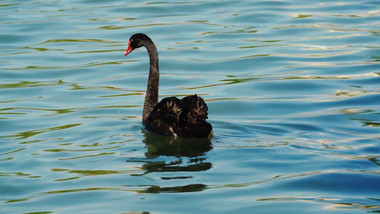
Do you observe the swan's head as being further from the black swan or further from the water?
the black swan

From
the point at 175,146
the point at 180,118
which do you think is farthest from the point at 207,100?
the point at 175,146

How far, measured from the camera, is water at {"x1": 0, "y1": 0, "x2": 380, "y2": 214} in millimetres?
7816

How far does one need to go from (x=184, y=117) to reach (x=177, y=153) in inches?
19.4

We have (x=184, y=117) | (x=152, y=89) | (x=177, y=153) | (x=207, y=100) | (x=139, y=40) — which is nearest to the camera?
(x=177, y=153)

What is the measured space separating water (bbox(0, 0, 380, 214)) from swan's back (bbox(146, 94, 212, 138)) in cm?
15

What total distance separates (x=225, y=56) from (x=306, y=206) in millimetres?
8143

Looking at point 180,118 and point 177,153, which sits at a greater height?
point 180,118

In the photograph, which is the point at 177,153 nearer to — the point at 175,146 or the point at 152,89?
the point at 175,146

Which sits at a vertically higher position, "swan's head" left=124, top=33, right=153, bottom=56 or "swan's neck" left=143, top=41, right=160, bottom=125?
"swan's head" left=124, top=33, right=153, bottom=56

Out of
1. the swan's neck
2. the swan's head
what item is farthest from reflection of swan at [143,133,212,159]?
the swan's head

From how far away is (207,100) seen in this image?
40.4ft

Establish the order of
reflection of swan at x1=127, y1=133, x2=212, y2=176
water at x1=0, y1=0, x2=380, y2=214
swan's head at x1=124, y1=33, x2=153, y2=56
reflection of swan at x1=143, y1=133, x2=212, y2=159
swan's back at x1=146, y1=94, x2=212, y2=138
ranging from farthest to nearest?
swan's head at x1=124, y1=33, x2=153, y2=56
swan's back at x1=146, y1=94, x2=212, y2=138
reflection of swan at x1=143, y1=133, x2=212, y2=159
reflection of swan at x1=127, y1=133, x2=212, y2=176
water at x1=0, y1=0, x2=380, y2=214

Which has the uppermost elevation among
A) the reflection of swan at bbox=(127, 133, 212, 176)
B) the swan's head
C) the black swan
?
the swan's head

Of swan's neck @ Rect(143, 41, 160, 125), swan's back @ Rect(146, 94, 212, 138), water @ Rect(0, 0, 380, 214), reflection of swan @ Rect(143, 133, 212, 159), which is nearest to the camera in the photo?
water @ Rect(0, 0, 380, 214)
